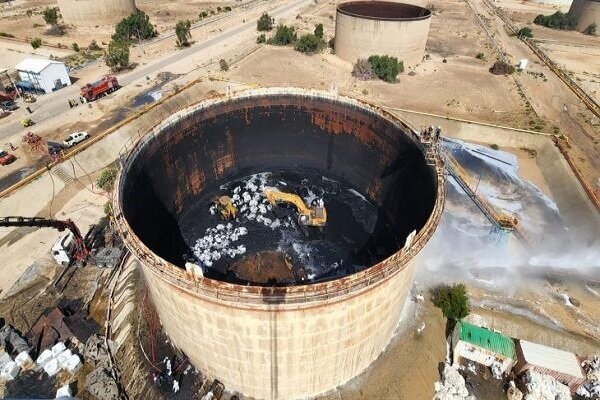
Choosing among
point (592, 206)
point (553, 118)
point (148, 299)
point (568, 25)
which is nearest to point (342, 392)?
point (148, 299)

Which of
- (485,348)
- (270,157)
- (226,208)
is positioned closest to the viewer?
(485,348)

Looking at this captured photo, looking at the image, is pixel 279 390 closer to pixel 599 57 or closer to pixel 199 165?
pixel 199 165

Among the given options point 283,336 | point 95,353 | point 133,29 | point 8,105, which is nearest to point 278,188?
point 95,353

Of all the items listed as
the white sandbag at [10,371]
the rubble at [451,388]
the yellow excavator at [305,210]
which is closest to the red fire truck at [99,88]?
the yellow excavator at [305,210]

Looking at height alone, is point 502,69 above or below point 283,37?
below

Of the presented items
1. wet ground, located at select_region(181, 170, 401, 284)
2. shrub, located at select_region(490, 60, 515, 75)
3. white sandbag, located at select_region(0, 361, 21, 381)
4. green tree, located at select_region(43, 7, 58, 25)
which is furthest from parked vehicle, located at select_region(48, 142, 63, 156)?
shrub, located at select_region(490, 60, 515, 75)

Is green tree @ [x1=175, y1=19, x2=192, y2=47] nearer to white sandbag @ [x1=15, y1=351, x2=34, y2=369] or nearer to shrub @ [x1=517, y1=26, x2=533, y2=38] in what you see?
white sandbag @ [x1=15, y1=351, x2=34, y2=369]

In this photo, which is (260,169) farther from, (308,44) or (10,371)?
(308,44)

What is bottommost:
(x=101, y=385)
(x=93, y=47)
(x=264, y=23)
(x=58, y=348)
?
(x=101, y=385)
